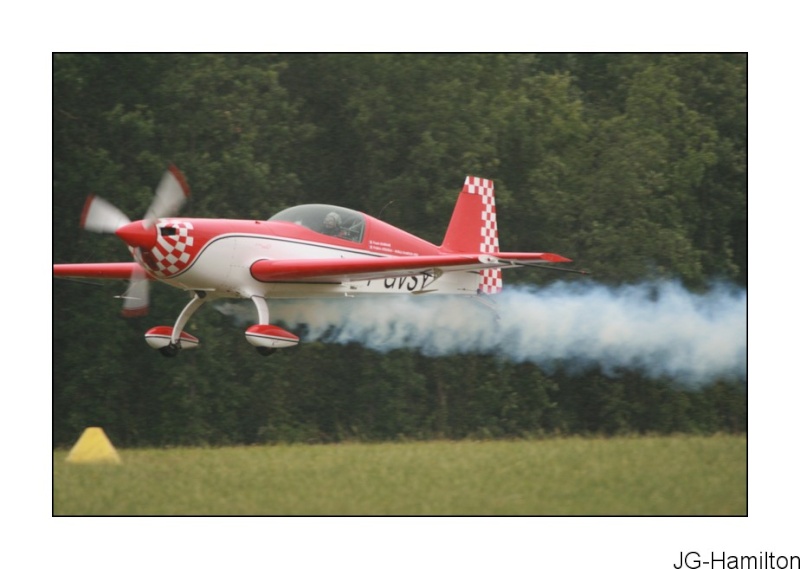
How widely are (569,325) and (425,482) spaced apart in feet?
29.8

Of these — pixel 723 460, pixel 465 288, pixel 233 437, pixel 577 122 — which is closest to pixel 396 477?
pixel 723 460

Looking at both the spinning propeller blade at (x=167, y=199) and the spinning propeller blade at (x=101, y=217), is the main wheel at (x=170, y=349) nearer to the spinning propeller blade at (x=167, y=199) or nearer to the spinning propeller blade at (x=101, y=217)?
the spinning propeller blade at (x=101, y=217)

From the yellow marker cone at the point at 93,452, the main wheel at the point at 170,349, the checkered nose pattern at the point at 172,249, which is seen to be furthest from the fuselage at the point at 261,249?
the yellow marker cone at the point at 93,452

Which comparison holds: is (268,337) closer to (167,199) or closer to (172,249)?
(172,249)

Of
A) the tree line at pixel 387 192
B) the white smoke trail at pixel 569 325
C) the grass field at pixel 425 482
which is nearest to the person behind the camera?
the grass field at pixel 425 482

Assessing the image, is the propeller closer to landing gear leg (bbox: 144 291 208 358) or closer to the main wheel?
landing gear leg (bbox: 144 291 208 358)

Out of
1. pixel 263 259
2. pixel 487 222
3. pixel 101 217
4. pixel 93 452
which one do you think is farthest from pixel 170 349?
pixel 487 222

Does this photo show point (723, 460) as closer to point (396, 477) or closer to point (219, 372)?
point (396, 477)

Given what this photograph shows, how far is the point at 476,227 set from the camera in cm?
1897

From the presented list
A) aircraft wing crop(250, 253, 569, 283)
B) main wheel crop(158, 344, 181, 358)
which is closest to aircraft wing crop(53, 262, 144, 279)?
main wheel crop(158, 344, 181, 358)

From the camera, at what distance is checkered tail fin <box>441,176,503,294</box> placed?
18688mm

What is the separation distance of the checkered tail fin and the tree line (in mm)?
8177

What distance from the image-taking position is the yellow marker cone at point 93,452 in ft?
46.8

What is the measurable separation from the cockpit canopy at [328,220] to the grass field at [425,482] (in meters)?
3.30
